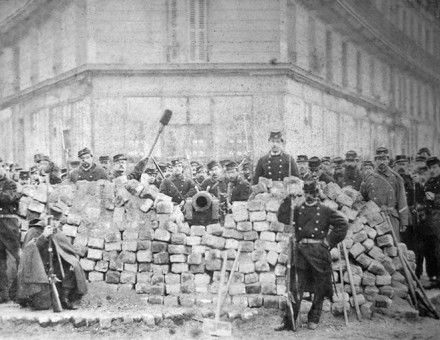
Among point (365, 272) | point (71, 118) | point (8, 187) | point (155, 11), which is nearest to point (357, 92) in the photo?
point (155, 11)

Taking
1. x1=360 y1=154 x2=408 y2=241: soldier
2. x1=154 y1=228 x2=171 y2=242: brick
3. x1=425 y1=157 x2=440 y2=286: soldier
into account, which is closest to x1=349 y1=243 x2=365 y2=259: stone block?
x1=360 y1=154 x2=408 y2=241: soldier

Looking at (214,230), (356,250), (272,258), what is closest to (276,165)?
(214,230)

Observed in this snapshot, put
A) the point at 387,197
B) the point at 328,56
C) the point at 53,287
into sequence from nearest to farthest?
the point at 53,287
the point at 387,197
the point at 328,56

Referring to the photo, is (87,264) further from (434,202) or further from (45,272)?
(434,202)

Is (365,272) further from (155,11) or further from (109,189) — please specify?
(155,11)

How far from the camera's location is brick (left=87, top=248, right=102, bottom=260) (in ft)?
27.1

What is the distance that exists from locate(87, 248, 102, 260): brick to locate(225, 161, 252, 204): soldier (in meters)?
2.62

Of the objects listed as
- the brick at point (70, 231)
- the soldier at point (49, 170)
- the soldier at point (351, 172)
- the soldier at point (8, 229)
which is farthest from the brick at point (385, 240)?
the soldier at point (49, 170)

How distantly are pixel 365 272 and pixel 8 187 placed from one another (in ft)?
17.8

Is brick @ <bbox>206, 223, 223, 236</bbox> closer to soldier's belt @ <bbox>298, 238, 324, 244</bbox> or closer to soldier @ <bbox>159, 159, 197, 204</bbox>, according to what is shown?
soldier's belt @ <bbox>298, 238, 324, 244</bbox>

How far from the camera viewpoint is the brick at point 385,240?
323 inches

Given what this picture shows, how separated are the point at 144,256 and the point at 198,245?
0.82 m

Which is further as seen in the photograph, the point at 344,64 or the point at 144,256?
the point at 344,64

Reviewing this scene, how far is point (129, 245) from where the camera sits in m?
8.23
